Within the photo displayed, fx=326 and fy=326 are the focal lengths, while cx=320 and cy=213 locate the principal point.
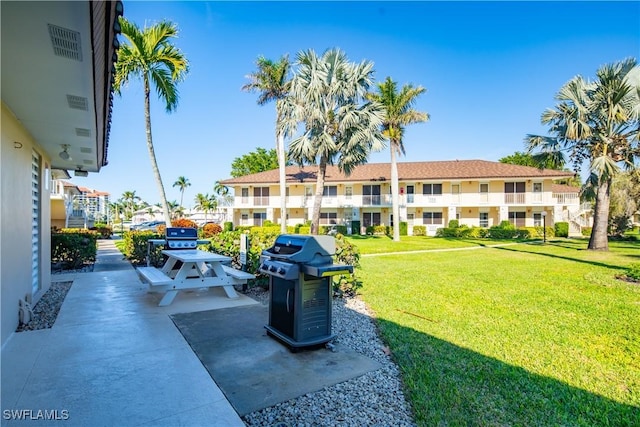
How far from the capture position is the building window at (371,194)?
3127 cm

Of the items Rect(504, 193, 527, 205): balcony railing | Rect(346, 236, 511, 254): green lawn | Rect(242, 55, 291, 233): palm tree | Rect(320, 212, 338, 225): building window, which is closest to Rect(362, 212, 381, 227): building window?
Rect(320, 212, 338, 225): building window

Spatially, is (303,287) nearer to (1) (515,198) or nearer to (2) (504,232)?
(2) (504,232)

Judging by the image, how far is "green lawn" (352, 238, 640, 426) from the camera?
118 inches

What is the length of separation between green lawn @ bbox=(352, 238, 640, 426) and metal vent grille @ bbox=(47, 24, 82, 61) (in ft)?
14.1

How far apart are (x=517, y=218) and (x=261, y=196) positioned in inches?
969

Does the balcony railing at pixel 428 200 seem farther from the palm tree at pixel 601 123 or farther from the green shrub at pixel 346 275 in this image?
the green shrub at pixel 346 275

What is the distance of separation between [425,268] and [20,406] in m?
10.6

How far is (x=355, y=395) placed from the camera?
Answer: 3.12m

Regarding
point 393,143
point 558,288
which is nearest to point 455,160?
point 393,143

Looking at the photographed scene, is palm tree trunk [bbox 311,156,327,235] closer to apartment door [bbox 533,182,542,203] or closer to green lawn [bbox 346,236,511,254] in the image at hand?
green lawn [bbox 346,236,511,254]

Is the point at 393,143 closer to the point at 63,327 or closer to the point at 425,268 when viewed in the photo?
the point at 425,268

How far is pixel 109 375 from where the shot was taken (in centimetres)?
338

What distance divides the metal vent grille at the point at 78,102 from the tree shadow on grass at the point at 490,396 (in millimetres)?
5071

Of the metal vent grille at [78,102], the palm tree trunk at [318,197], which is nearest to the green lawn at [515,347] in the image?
the metal vent grille at [78,102]
